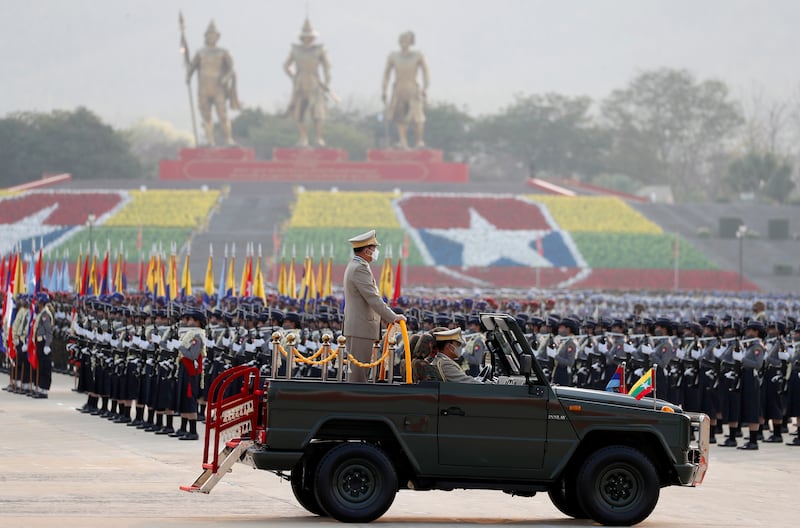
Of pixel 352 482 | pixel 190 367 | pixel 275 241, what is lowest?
pixel 352 482

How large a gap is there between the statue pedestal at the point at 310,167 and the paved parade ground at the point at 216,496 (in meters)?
62.5

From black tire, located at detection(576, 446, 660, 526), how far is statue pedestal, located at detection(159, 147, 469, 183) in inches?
2684

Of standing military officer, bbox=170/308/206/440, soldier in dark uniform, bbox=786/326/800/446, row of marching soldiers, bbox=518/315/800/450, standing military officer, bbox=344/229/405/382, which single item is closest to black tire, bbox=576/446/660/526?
standing military officer, bbox=344/229/405/382

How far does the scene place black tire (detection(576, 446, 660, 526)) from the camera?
11352mm

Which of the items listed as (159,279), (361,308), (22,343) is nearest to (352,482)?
(361,308)

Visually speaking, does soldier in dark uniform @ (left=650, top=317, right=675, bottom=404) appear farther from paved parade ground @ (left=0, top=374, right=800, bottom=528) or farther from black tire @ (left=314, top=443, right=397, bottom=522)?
black tire @ (left=314, top=443, right=397, bottom=522)

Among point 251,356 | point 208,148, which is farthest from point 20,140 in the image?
point 251,356

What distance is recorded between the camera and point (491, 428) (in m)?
11.3

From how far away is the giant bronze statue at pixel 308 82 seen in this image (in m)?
80.8

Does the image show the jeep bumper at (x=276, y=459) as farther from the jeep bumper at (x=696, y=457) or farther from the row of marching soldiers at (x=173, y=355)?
the row of marching soldiers at (x=173, y=355)

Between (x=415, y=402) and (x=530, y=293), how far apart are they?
128 feet

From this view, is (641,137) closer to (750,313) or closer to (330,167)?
(330,167)

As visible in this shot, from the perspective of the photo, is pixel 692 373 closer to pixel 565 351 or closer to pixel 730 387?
pixel 730 387

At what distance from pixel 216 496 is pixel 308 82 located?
69028 mm
